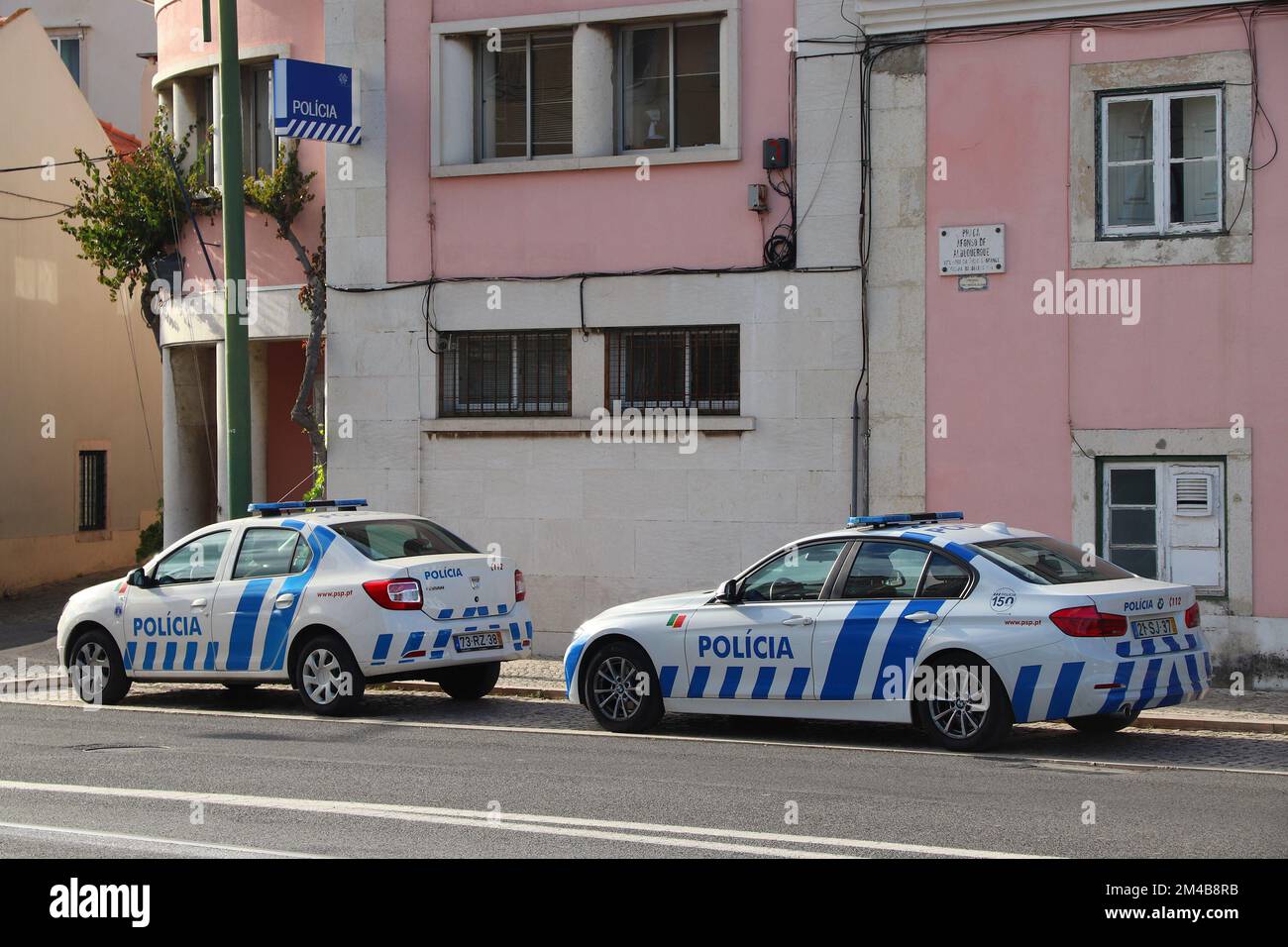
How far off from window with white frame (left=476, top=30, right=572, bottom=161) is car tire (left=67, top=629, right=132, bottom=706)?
21.7 feet

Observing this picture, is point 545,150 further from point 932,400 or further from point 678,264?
point 932,400

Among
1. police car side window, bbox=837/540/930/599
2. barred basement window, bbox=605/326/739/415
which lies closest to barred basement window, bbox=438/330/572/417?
barred basement window, bbox=605/326/739/415

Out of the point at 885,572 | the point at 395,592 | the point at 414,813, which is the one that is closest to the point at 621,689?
the point at 395,592

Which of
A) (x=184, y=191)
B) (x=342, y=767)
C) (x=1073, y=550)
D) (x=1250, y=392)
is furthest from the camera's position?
(x=184, y=191)

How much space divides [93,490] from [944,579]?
20.9 metres

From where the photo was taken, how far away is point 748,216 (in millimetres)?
16250

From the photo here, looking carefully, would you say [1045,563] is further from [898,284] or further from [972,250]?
[898,284]

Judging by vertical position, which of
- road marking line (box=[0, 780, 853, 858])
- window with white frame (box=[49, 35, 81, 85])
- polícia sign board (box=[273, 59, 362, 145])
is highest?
window with white frame (box=[49, 35, 81, 85])

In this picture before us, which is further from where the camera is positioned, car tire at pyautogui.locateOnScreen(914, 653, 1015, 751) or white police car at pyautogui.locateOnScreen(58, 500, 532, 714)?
white police car at pyautogui.locateOnScreen(58, 500, 532, 714)

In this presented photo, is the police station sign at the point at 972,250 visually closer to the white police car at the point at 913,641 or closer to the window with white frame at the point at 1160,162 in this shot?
the window with white frame at the point at 1160,162

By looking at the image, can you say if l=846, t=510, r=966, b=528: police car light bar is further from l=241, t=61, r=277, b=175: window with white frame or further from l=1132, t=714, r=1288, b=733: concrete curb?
l=241, t=61, r=277, b=175: window with white frame

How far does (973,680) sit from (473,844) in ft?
13.3

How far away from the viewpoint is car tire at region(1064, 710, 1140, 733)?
448 inches
